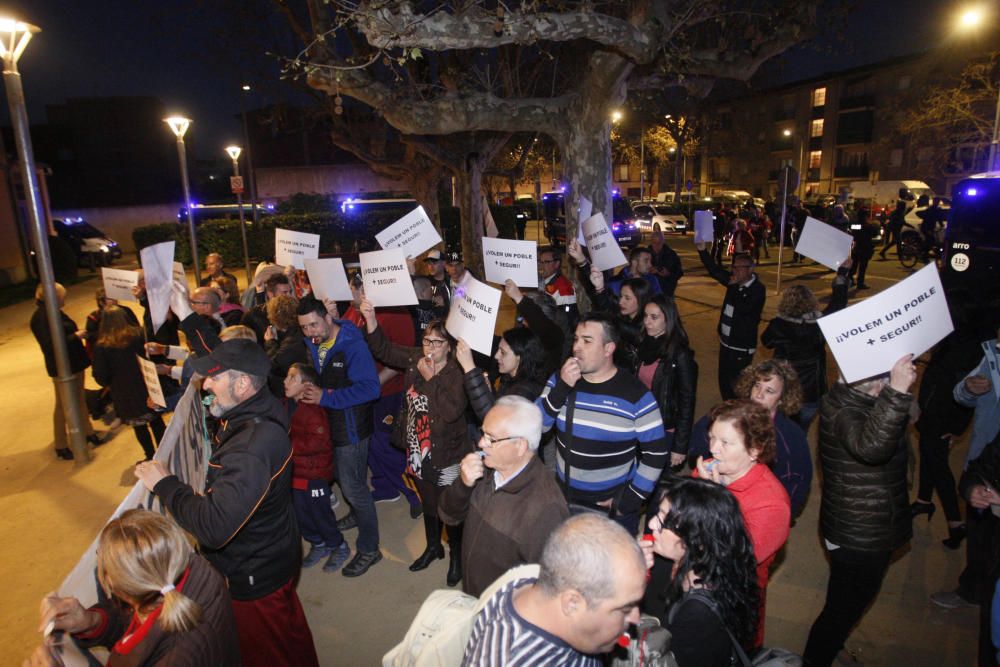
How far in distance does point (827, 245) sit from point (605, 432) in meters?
3.62

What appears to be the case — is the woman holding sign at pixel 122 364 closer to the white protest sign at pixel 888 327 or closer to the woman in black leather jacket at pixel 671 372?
the woman in black leather jacket at pixel 671 372

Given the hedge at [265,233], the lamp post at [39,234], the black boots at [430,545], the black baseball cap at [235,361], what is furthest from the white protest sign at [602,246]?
the hedge at [265,233]

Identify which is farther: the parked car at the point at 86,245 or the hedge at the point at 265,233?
the parked car at the point at 86,245

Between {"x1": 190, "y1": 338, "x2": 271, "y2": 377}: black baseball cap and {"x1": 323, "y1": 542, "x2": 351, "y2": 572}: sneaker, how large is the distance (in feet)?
7.40

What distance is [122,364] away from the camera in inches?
234

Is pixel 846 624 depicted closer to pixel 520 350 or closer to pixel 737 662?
pixel 737 662

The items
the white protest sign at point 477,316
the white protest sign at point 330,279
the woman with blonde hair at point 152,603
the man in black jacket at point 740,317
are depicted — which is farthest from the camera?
the man in black jacket at point 740,317

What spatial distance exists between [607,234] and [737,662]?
15.8ft

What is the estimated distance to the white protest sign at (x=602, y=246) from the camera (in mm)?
6309

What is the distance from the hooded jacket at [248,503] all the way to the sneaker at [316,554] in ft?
5.68

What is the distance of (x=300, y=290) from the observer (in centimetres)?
773

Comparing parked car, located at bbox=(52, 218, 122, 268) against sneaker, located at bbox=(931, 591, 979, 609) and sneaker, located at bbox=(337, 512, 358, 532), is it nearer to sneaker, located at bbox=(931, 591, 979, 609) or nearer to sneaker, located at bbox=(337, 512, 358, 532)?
sneaker, located at bbox=(337, 512, 358, 532)

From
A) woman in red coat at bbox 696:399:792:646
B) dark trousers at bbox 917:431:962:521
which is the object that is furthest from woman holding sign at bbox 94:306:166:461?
dark trousers at bbox 917:431:962:521

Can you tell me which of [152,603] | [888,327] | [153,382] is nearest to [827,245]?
[888,327]
